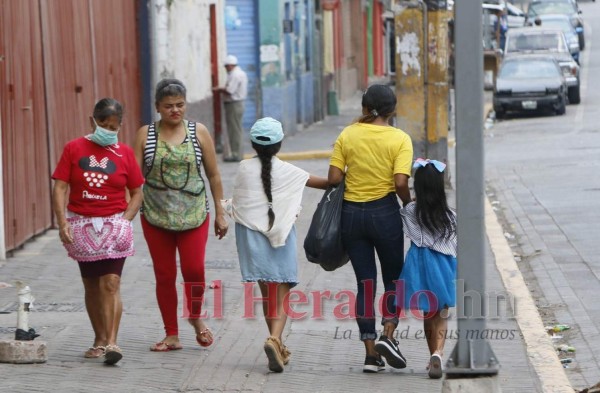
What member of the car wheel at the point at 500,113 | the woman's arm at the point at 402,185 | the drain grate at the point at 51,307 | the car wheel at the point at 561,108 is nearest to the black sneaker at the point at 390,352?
the woman's arm at the point at 402,185

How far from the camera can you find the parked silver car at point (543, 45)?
1484 inches

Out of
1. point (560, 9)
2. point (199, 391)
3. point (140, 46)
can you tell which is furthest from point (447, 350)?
point (560, 9)

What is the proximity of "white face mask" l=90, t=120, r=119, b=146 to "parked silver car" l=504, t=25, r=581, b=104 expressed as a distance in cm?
2972

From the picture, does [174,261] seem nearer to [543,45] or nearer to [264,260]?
[264,260]

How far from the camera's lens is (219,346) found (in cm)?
923

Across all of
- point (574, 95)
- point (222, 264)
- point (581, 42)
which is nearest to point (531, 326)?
point (222, 264)

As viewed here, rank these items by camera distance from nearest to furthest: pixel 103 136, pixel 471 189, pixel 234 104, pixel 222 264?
pixel 471 189, pixel 103 136, pixel 222 264, pixel 234 104

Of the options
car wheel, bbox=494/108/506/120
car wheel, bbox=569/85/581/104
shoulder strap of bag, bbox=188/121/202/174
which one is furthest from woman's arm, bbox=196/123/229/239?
car wheel, bbox=569/85/581/104

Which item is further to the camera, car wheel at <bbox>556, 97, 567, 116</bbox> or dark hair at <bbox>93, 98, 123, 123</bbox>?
car wheel at <bbox>556, 97, 567, 116</bbox>

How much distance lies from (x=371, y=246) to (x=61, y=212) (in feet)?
6.12

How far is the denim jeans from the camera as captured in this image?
8398 millimetres

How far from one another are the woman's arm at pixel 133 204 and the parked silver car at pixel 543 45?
29.6 meters

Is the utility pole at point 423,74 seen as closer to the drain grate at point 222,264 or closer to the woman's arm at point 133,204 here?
the drain grate at point 222,264

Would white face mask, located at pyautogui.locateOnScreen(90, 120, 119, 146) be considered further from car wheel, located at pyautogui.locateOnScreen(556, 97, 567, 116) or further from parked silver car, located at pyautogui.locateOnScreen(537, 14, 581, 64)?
parked silver car, located at pyautogui.locateOnScreen(537, 14, 581, 64)
